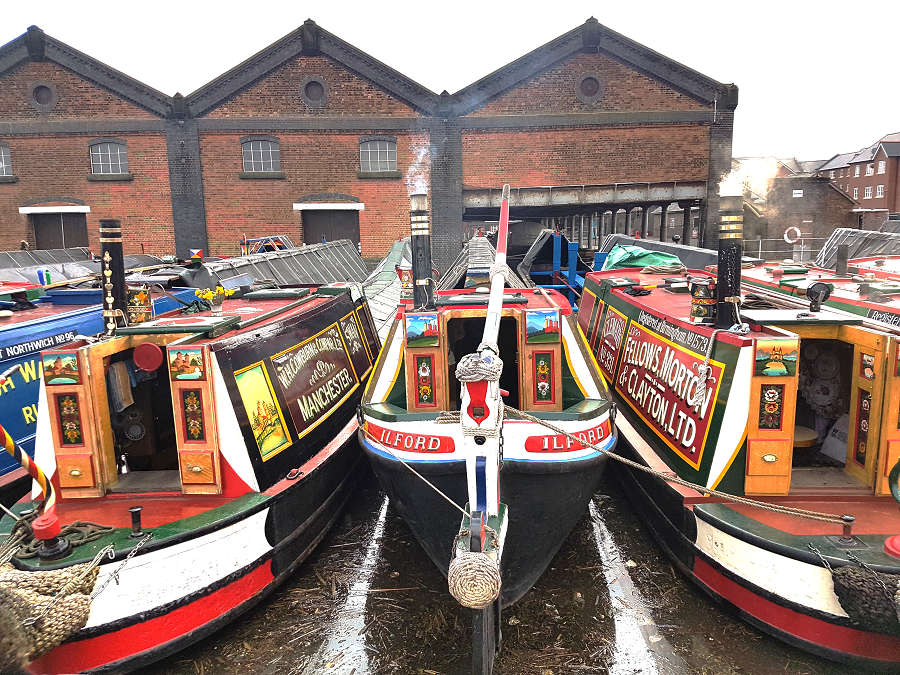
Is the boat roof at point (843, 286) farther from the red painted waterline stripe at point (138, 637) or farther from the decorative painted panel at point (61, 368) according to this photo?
the decorative painted panel at point (61, 368)

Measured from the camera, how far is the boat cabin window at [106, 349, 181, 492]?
17.6 ft

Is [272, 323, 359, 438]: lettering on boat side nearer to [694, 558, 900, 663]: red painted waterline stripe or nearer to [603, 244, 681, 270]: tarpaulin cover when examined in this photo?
[694, 558, 900, 663]: red painted waterline stripe

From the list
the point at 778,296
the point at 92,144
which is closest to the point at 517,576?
the point at 778,296

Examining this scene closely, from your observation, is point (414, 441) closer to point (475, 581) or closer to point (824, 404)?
point (475, 581)

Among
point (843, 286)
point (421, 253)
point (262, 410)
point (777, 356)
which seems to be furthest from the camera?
point (843, 286)

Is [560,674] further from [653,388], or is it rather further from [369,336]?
[369,336]

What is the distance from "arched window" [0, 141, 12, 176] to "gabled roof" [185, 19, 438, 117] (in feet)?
23.0

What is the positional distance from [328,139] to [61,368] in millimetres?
18564

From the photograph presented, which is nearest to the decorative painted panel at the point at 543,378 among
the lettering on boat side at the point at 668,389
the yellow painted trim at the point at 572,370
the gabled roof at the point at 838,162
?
the yellow painted trim at the point at 572,370

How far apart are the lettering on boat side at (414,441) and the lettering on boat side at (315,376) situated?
4.06 feet

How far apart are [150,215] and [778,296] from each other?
21.5m

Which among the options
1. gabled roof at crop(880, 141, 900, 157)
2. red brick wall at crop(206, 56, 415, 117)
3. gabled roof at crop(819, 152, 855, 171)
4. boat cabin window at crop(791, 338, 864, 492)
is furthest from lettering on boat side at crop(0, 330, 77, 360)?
gabled roof at crop(819, 152, 855, 171)

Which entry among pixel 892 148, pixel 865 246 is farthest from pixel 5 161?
pixel 892 148

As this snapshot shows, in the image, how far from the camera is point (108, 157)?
2178cm
